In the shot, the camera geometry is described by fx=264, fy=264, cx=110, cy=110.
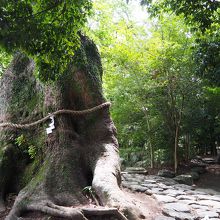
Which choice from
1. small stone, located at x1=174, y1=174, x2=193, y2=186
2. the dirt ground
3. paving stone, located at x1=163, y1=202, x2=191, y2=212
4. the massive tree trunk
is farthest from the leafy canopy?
small stone, located at x1=174, y1=174, x2=193, y2=186

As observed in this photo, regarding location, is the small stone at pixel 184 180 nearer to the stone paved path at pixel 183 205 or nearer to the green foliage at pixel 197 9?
the stone paved path at pixel 183 205

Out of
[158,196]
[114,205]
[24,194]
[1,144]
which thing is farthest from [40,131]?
[158,196]

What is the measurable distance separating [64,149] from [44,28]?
7.27 feet

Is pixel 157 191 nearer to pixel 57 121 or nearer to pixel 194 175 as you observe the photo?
pixel 57 121

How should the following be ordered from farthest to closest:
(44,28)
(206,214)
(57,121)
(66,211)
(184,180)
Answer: (184,180) → (57,121) → (206,214) → (66,211) → (44,28)

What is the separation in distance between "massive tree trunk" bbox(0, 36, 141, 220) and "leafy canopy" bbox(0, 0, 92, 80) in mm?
662

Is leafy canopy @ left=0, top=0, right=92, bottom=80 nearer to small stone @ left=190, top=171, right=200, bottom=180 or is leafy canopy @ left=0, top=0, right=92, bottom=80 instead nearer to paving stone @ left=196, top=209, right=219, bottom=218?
paving stone @ left=196, top=209, right=219, bottom=218

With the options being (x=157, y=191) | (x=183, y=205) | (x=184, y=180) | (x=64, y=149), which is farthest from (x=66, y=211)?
(x=184, y=180)

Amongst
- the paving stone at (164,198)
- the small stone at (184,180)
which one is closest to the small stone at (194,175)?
the small stone at (184,180)

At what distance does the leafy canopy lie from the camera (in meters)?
2.35

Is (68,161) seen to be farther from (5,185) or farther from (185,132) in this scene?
(185,132)

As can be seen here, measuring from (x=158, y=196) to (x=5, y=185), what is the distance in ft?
9.33

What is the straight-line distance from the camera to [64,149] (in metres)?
4.30

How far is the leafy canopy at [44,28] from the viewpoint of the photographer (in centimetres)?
235
